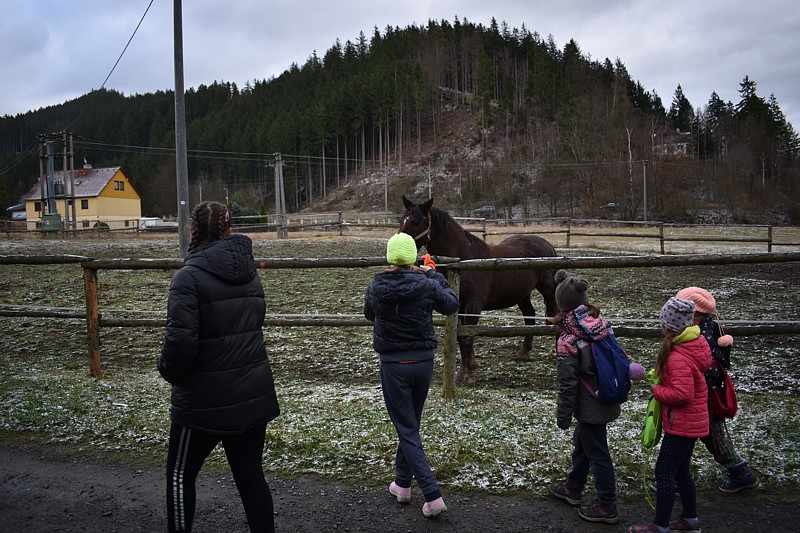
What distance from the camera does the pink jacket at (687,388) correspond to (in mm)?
2980

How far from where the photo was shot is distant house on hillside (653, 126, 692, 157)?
2448 inches

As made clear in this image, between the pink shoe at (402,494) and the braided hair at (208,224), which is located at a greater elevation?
the braided hair at (208,224)

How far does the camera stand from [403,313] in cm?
330

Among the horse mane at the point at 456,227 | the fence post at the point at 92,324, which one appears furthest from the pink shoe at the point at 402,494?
the fence post at the point at 92,324

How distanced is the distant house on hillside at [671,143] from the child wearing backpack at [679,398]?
6242 cm

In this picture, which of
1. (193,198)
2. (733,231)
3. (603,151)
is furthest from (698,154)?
(193,198)

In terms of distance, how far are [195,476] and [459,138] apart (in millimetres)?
83237

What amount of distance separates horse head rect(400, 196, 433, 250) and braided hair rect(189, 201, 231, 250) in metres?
3.18

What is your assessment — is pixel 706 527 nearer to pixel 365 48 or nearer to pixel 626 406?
pixel 626 406

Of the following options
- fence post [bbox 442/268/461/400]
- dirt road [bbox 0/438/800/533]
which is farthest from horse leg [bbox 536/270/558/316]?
dirt road [bbox 0/438/800/533]

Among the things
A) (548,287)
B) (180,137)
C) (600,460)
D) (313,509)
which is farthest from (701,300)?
(180,137)

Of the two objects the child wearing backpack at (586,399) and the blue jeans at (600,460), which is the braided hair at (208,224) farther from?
the blue jeans at (600,460)

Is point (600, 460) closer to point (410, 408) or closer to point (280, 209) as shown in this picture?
point (410, 408)

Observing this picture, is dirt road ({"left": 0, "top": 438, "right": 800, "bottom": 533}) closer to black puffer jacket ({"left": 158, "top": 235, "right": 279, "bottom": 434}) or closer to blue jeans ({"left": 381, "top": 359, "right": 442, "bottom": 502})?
blue jeans ({"left": 381, "top": 359, "right": 442, "bottom": 502})
